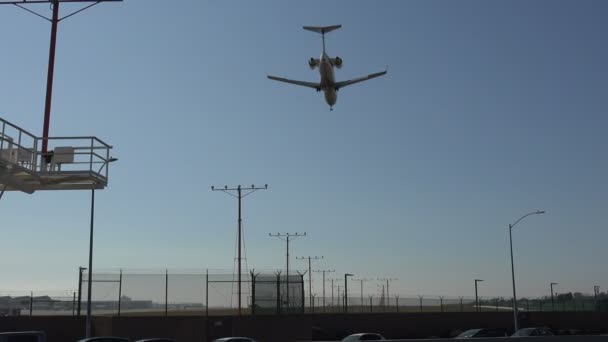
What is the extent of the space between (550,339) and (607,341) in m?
1.84

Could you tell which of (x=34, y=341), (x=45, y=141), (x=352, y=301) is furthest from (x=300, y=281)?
(x=352, y=301)

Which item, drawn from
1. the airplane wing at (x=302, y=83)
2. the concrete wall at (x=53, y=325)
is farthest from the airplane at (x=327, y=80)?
the concrete wall at (x=53, y=325)

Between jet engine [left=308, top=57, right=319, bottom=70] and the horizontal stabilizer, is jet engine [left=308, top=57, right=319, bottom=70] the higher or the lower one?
the lower one

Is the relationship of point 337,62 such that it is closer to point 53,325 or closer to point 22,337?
point 53,325

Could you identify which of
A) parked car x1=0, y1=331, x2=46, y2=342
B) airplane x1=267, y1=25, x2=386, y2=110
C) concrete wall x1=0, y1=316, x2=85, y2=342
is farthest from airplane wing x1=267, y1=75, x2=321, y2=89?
parked car x1=0, y1=331, x2=46, y2=342

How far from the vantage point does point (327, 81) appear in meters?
46.9

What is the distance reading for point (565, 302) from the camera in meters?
76.8

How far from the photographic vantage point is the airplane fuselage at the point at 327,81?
47.0 metres

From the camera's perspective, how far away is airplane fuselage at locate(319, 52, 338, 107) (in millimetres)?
46969

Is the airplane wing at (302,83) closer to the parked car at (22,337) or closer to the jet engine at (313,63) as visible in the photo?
the jet engine at (313,63)

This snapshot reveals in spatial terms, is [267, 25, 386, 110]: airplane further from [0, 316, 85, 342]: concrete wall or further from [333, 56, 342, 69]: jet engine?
[0, 316, 85, 342]: concrete wall

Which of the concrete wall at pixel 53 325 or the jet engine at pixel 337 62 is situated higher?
the jet engine at pixel 337 62

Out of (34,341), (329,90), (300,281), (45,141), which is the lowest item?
(34,341)

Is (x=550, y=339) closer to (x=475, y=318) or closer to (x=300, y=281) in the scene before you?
(x=300, y=281)
